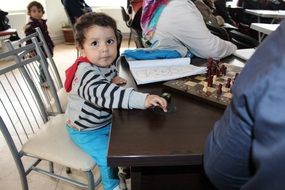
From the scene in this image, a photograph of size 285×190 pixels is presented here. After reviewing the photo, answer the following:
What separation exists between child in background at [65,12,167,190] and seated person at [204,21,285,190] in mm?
447

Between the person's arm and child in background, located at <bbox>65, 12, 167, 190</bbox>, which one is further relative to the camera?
the person's arm

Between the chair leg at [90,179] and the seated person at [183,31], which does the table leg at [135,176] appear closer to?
the chair leg at [90,179]

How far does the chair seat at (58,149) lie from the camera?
45.2 inches

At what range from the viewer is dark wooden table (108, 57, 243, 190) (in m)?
0.63

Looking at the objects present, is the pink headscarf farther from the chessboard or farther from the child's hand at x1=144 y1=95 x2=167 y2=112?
the child's hand at x1=144 y1=95 x2=167 y2=112

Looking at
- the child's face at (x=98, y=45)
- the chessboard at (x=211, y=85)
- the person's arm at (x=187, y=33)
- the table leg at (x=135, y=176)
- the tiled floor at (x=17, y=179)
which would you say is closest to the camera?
the table leg at (x=135, y=176)

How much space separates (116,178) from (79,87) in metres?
0.41

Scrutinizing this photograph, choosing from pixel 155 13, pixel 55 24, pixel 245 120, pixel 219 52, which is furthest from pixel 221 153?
pixel 55 24

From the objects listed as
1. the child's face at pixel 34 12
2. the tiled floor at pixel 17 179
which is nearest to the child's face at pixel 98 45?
the tiled floor at pixel 17 179

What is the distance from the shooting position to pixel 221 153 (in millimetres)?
479

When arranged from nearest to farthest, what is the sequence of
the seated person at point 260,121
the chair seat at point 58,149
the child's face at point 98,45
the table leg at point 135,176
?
the seated person at point 260,121 < the table leg at point 135,176 < the child's face at point 98,45 < the chair seat at point 58,149

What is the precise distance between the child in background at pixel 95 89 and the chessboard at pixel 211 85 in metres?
0.19

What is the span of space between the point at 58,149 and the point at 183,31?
0.74 m

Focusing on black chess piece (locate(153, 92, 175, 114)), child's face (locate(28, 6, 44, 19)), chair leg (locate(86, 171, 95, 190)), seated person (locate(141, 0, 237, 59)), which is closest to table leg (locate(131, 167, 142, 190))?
black chess piece (locate(153, 92, 175, 114))
